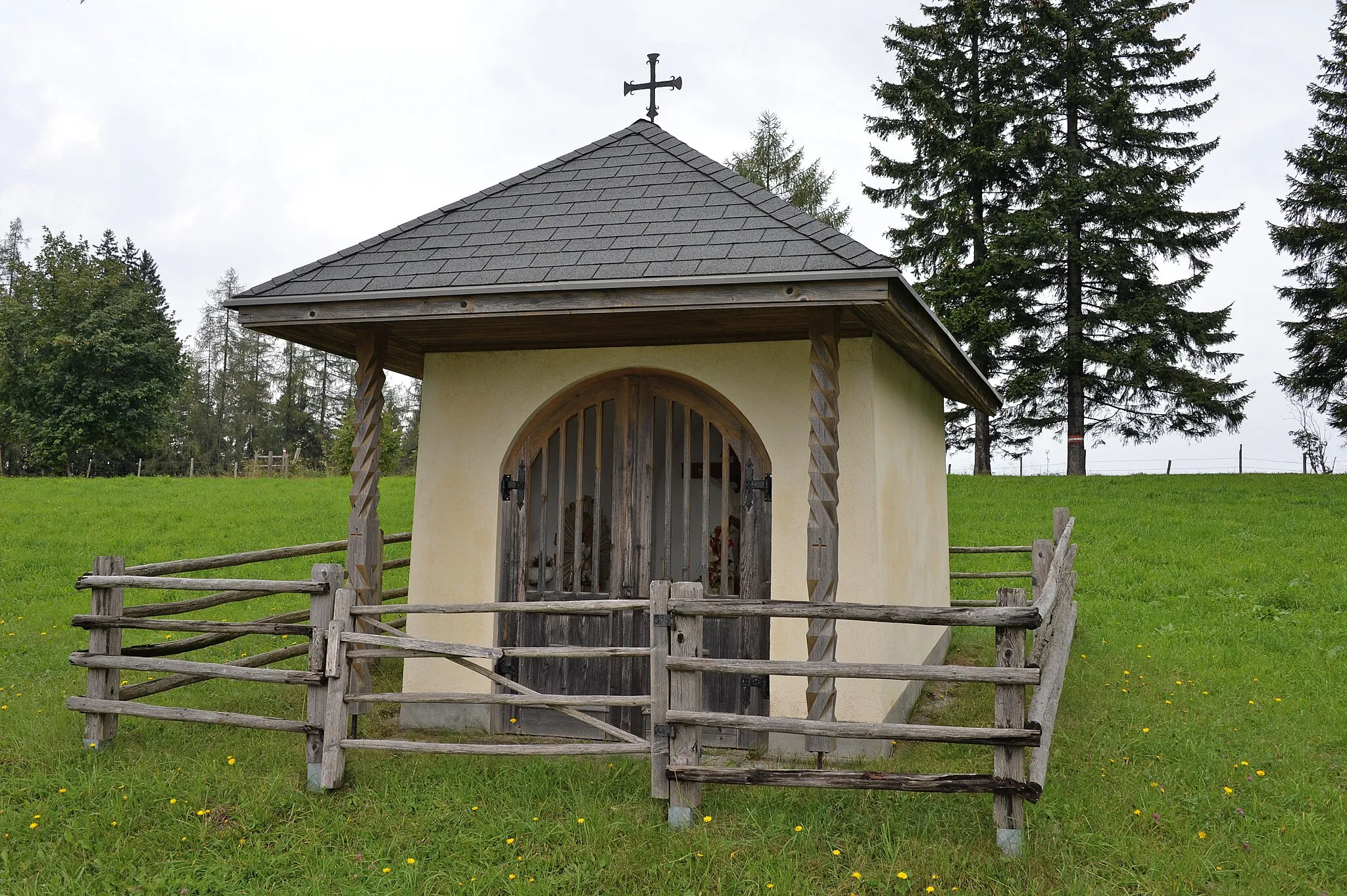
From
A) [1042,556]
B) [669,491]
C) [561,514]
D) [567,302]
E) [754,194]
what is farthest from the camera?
[1042,556]

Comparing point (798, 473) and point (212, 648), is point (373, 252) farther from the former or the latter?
point (212, 648)

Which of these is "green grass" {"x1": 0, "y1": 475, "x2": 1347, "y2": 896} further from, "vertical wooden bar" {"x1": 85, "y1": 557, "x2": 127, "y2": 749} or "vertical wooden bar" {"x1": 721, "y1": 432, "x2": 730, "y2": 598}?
"vertical wooden bar" {"x1": 721, "y1": 432, "x2": 730, "y2": 598}

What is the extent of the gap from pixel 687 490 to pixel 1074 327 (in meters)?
18.4

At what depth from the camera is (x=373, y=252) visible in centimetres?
650

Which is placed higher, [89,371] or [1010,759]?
[89,371]

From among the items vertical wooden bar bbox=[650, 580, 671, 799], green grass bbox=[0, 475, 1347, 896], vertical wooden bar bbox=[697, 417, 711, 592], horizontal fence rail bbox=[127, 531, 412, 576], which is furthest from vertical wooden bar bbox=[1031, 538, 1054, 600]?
horizontal fence rail bbox=[127, 531, 412, 576]

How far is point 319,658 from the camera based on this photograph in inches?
211

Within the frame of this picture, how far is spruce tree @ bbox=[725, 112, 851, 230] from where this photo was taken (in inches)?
1011

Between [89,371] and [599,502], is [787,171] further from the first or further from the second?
[89,371]

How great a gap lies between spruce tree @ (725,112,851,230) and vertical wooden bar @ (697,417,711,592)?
20.1m

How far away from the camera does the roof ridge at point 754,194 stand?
541cm

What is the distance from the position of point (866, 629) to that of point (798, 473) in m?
1.13

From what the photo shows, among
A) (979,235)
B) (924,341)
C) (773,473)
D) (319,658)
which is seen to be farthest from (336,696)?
(979,235)

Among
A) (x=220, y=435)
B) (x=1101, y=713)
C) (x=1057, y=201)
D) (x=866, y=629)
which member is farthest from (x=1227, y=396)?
(x=220, y=435)
